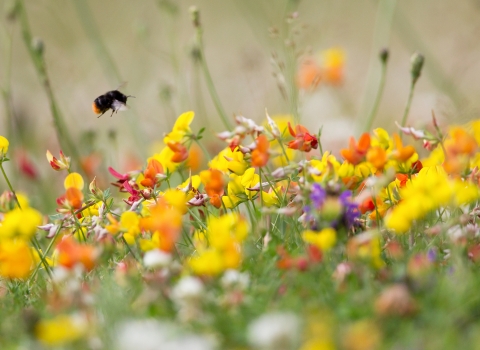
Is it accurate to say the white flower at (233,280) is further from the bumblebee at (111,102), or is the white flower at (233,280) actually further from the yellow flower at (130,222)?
the bumblebee at (111,102)

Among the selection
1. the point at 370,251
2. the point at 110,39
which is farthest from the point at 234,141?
the point at 110,39

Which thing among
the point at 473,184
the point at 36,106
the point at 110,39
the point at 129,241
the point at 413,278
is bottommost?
the point at 413,278

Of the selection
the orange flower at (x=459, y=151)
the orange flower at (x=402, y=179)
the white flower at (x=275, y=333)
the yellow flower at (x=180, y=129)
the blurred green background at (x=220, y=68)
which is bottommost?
the white flower at (x=275, y=333)

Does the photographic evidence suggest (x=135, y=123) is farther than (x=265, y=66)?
No

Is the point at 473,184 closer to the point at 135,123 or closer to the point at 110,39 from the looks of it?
the point at 135,123

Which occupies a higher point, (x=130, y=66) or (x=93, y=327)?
(x=130, y=66)

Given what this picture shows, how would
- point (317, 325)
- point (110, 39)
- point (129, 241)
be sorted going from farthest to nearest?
point (110, 39)
point (129, 241)
point (317, 325)

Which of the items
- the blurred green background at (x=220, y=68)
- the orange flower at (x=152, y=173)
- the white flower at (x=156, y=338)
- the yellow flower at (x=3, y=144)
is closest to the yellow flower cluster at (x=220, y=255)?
the white flower at (x=156, y=338)
